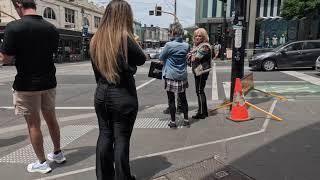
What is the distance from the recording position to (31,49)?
12.8ft

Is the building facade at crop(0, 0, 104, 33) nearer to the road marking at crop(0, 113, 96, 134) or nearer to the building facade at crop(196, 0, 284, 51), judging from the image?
the building facade at crop(196, 0, 284, 51)

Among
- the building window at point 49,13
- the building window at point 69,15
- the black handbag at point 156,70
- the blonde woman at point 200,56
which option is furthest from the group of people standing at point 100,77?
the building window at point 69,15

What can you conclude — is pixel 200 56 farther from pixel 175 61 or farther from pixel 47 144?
pixel 47 144

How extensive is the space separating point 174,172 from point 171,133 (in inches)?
67.0

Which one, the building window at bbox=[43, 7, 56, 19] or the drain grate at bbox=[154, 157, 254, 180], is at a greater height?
the building window at bbox=[43, 7, 56, 19]

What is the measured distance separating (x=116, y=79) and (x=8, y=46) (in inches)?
50.3

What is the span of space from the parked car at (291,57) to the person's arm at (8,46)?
51.0ft


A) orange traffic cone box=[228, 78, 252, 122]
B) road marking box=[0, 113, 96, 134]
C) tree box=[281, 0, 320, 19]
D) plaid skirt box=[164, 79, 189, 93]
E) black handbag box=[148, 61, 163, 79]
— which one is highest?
tree box=[281, 0, 320, 19]

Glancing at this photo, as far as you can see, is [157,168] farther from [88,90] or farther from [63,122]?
[88,90]

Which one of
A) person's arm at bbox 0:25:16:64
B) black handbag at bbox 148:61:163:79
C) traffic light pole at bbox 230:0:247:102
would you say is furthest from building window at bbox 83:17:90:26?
person's arm at bbox 0:25:16:64

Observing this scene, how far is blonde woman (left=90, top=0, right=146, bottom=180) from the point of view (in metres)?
3.38

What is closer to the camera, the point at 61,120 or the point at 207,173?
the point at 207,173

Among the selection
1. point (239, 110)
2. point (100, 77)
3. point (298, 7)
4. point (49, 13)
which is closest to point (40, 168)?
point (100, 77)

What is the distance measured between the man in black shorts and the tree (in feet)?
94.2
